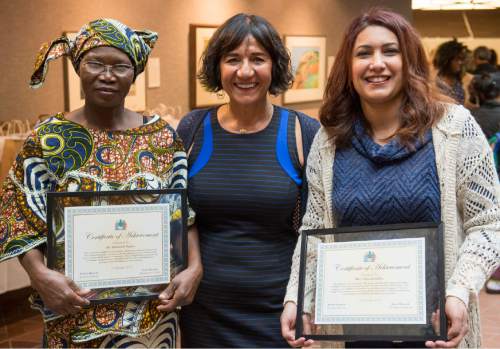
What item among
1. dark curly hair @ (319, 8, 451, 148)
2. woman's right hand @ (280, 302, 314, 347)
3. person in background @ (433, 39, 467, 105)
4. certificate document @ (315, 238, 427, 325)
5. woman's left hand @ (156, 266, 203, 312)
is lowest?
woman's right hand @ (280, 302, 314, 347)

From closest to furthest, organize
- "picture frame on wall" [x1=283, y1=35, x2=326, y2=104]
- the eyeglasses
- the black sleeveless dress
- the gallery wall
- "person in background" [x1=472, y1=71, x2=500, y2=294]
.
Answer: the eyeglasses, the black sleeveless dress, the gallery wall, "person in background" [x1=472, y1=71, x2=500, y2=294], "picture frame on wall" [x1=283, y1=35, x2=326, y2=104]

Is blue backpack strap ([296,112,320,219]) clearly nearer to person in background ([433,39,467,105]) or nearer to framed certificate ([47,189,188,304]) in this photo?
framed certificate ([47,189,188,304])

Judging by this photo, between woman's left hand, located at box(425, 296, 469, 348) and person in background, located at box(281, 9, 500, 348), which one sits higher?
person in background, located at box(281, 9, 500, 348)

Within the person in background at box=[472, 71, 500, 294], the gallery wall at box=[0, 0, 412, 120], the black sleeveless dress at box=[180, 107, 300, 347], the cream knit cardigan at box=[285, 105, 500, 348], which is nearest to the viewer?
the cream knit cardigan at box=[285, 105, 500, 348]

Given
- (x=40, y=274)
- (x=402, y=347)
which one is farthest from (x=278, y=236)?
(x=40, y=274)

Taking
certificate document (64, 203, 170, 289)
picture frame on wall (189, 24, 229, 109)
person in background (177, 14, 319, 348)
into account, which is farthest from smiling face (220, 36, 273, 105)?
picture frame on wall (189, 24, 229, 109)

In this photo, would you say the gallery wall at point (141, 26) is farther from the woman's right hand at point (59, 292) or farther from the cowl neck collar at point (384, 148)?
the cowl neck collar at point (384, 148)

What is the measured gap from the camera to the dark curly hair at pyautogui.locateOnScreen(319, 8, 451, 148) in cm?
212

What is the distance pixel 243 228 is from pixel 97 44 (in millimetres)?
828

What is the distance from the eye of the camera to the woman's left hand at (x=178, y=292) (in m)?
2.17

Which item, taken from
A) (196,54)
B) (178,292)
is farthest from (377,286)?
(196,54)

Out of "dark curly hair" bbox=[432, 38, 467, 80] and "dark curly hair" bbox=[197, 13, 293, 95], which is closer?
"dark curly hair" bbox=[197, 13, 293, 95]

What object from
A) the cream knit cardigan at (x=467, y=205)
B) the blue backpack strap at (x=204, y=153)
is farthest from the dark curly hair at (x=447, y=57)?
the cream knit cardigan at (x=467, y=205)

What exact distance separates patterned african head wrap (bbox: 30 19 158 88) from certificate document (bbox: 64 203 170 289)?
0.47 metres
